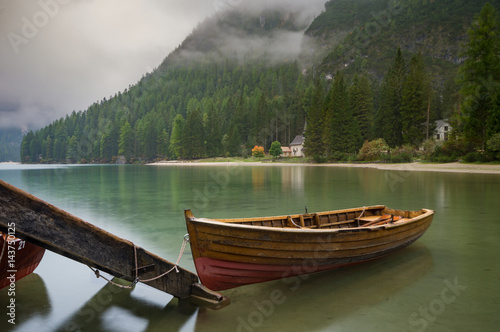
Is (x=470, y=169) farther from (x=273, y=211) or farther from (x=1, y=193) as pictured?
(x=1, y=193)

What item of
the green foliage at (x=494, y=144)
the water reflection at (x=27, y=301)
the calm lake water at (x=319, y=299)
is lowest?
the calm lake water at (x=319, y=299)

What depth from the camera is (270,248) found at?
19.2 feet

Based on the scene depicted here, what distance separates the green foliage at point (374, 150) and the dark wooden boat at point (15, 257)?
6124 cm

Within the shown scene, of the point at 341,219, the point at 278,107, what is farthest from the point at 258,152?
the point at 341,219

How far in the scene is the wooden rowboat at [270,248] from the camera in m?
5.54

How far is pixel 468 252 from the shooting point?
350 inches

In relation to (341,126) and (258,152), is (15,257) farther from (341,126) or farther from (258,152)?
(258,152)

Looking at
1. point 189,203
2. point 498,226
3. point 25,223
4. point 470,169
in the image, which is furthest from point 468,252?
point 470,169

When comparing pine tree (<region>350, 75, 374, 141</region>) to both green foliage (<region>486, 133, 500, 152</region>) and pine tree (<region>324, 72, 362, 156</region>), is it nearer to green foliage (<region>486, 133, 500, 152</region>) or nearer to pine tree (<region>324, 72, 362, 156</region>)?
pine tree (<region>324, 72, 362, 156</region>)

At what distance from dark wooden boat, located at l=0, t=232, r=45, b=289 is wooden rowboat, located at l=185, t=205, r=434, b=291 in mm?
3150

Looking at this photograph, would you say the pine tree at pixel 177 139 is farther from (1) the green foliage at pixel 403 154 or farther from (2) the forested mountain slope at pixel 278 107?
(1) the green foliage at pixel 403 154

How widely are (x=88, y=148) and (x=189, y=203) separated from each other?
148793mm

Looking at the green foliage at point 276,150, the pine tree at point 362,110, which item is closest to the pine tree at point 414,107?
the pine tree at point 362,110

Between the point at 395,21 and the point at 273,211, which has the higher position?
Result: the point at 395,21
